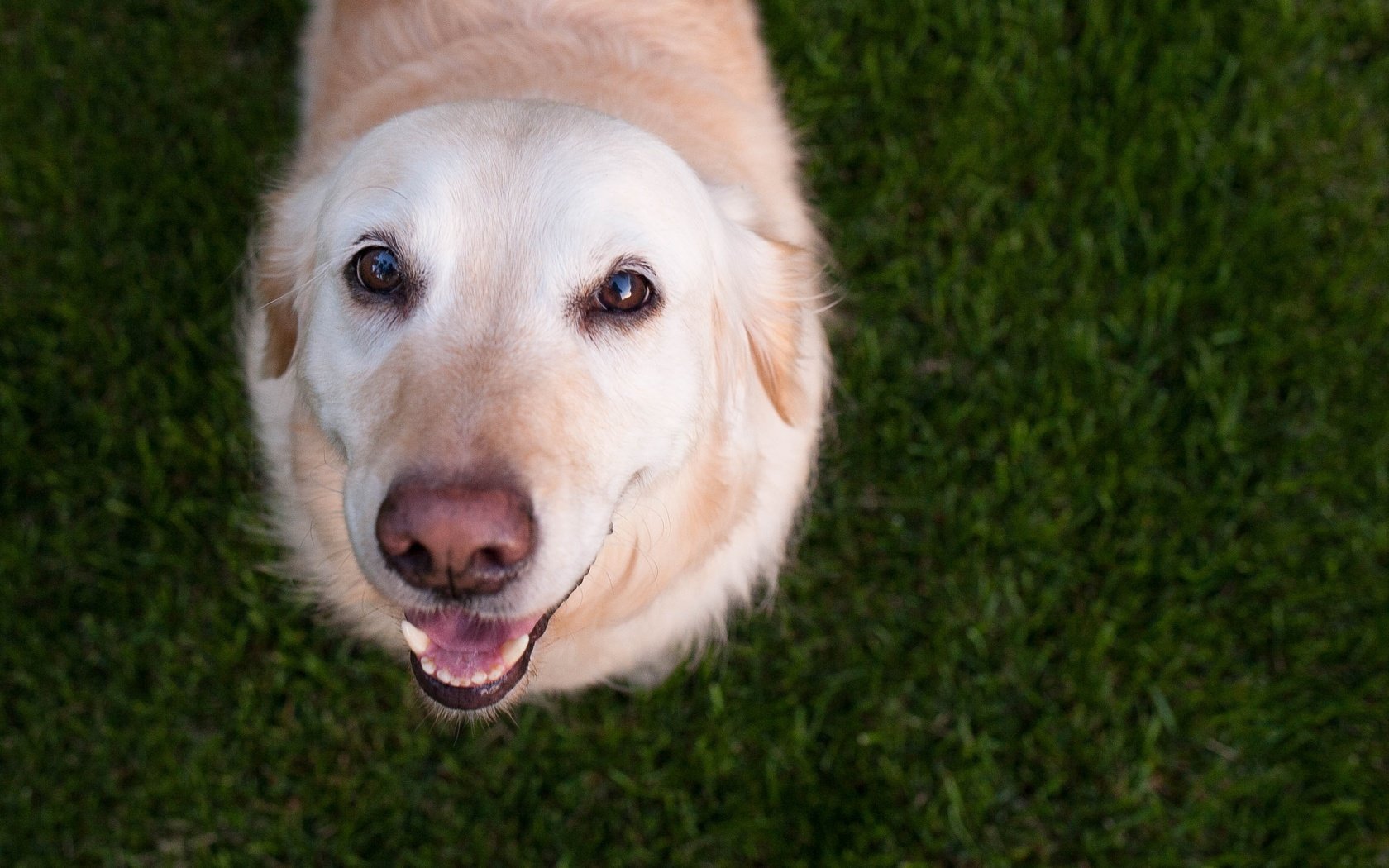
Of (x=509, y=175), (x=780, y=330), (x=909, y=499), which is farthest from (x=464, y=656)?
(x=909, y=499)

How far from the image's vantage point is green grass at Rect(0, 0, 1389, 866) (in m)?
2.95

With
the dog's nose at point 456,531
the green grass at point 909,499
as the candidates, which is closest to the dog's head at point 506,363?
the dog's nose at point 456,531

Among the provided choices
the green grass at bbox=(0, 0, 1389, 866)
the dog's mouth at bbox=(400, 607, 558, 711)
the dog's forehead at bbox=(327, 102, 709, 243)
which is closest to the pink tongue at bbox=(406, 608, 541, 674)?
the dog's mouth at bbox=(400, 607, 558, 711)

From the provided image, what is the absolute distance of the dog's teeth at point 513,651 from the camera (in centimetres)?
188

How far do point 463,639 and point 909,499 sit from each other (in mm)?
1850

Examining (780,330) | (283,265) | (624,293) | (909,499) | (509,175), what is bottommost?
(909,499)

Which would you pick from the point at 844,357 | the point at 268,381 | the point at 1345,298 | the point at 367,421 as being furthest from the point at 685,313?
the point at 1345,298

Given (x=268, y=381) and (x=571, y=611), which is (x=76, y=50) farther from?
(x=571, y=611)

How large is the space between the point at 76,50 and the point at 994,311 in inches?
140

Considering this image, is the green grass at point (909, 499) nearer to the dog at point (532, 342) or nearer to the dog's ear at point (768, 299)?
the dog at point (532, 342)

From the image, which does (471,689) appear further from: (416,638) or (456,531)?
(456,531)

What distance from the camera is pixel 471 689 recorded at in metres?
1.87

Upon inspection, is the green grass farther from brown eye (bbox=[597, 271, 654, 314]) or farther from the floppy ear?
brown eye (bbox=[597, 271, 654, 314])

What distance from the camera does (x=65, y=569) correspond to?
3.16 metres
